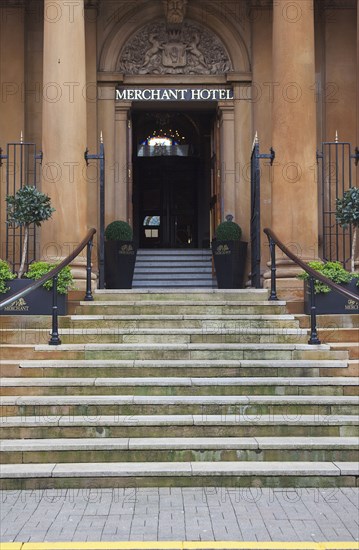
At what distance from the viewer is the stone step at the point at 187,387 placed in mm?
7414

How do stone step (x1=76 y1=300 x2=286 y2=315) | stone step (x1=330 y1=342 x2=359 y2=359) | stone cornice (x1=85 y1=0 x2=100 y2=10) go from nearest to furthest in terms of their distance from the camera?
stone step (x1=330 y1=342 x2=359 y2=359)
stone step (x1=76 y1=300 x2=286 y2=315)
stone cornice (x1=85 y1=0 x2=100 y2=10)

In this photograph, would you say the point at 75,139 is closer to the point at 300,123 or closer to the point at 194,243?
the point at 300,123

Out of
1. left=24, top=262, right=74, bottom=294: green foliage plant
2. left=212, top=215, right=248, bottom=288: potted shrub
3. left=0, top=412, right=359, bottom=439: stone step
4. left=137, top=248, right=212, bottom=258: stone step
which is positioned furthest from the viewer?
left=137, top=248, right=212, bottom=258: stone step

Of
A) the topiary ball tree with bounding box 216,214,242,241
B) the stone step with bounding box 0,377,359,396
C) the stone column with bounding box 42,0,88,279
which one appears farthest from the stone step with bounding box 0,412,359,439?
the topiary ball tree with bounding box 216,214,242,241

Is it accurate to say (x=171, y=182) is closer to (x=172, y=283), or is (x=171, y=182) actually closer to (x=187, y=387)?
(x=172, y=283)

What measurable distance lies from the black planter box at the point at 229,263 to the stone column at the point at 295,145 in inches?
67.4

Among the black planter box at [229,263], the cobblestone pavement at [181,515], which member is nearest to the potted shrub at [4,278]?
the cobblestone pavement at [181,515]

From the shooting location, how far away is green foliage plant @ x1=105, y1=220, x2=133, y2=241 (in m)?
12.5

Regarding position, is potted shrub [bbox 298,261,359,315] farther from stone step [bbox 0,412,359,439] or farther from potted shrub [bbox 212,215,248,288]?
potted shrub [bbox 212,215,248,288]

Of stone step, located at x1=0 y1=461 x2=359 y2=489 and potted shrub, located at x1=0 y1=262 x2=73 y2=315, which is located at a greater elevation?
potted shrub, located at x1=0 y1=262 x2=73 y2=315

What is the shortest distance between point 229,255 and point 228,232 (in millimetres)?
426

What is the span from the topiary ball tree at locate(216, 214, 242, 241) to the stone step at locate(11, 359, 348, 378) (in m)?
5.21

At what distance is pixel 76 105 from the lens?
424 inches

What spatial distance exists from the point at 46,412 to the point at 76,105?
5.41 metres
